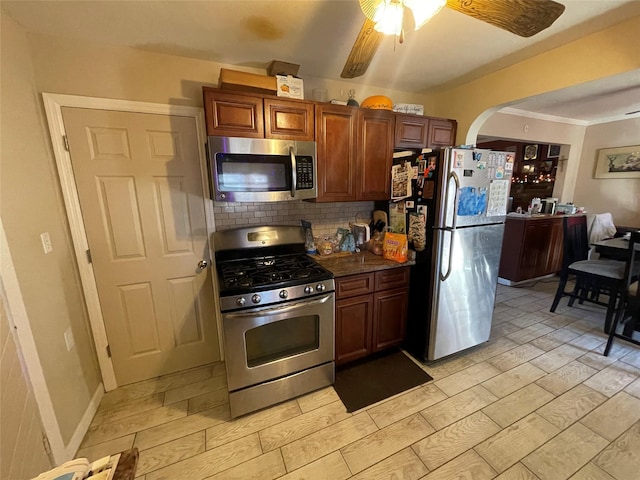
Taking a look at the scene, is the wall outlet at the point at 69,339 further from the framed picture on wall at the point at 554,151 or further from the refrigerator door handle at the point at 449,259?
the framed picture on wall at the point at 554,151

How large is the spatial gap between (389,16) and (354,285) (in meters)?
1.65

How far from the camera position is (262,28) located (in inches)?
64.9

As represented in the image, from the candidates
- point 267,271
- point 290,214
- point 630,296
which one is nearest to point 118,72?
point 290,214

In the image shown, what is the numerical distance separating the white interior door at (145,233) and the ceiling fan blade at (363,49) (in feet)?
4.19

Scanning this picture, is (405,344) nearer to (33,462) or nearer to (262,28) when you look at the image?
(33,462)

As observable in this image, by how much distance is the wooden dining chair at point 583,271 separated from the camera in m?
2.66

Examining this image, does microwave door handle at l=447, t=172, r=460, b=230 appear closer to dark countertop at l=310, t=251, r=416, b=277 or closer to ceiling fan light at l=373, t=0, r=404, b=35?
dark countertop at l=310, t=251, r=416, b=277

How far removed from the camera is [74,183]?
1809 millimetres

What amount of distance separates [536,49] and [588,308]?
3223 millimetres

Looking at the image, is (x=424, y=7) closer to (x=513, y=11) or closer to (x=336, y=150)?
(x=513, y=11)

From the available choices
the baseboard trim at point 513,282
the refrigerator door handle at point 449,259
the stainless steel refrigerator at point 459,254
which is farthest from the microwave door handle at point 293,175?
the baseboard trim at point 513,282

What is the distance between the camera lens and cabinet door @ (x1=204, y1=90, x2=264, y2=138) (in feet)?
5.69

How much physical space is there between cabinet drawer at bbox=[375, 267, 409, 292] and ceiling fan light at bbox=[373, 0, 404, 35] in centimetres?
160

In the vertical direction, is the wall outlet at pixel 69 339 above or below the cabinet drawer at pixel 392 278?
below
